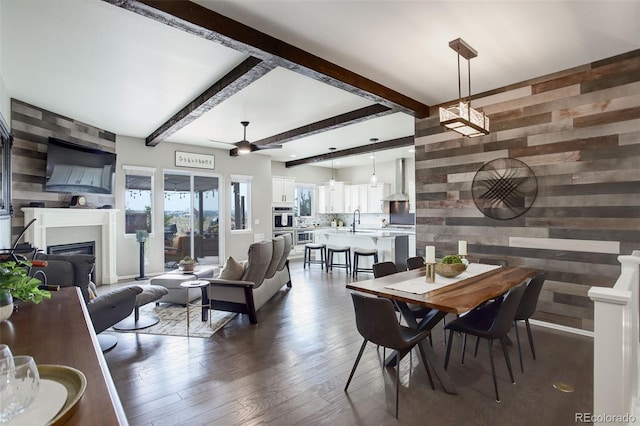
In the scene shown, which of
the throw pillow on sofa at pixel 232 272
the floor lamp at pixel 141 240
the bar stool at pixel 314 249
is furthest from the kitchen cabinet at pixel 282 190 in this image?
the throw pillow on sofa at pixel 232 272

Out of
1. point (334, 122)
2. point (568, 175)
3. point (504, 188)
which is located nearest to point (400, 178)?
point (334, 122)

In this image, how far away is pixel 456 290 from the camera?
256 centimetres

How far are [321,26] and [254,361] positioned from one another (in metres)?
3.05

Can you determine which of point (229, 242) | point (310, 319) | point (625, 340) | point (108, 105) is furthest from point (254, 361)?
point (229, 242)

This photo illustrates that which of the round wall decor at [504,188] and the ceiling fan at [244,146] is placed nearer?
the round wall decor at [504,188]

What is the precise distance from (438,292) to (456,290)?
0.62 feet

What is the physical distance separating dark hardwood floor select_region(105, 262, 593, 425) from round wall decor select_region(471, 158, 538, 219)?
1507 mm

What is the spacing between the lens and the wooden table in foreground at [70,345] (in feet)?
2.69

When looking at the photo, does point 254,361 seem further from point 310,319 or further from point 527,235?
point 527,235

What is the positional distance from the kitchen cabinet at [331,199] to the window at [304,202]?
266 mm

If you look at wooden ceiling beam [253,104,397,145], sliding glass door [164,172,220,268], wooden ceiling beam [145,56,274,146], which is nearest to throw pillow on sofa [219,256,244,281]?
wooden ceiling beam [145,56,274,146]

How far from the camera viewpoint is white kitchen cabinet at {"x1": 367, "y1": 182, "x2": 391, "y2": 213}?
9.51 metres

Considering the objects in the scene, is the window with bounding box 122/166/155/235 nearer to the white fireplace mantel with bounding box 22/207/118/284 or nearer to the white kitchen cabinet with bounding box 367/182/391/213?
the white fireplace mantel with bounding box 22/207/118/284

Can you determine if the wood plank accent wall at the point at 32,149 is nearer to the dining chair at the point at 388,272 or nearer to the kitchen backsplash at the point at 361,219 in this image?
the dining chair at the point at 388,272
